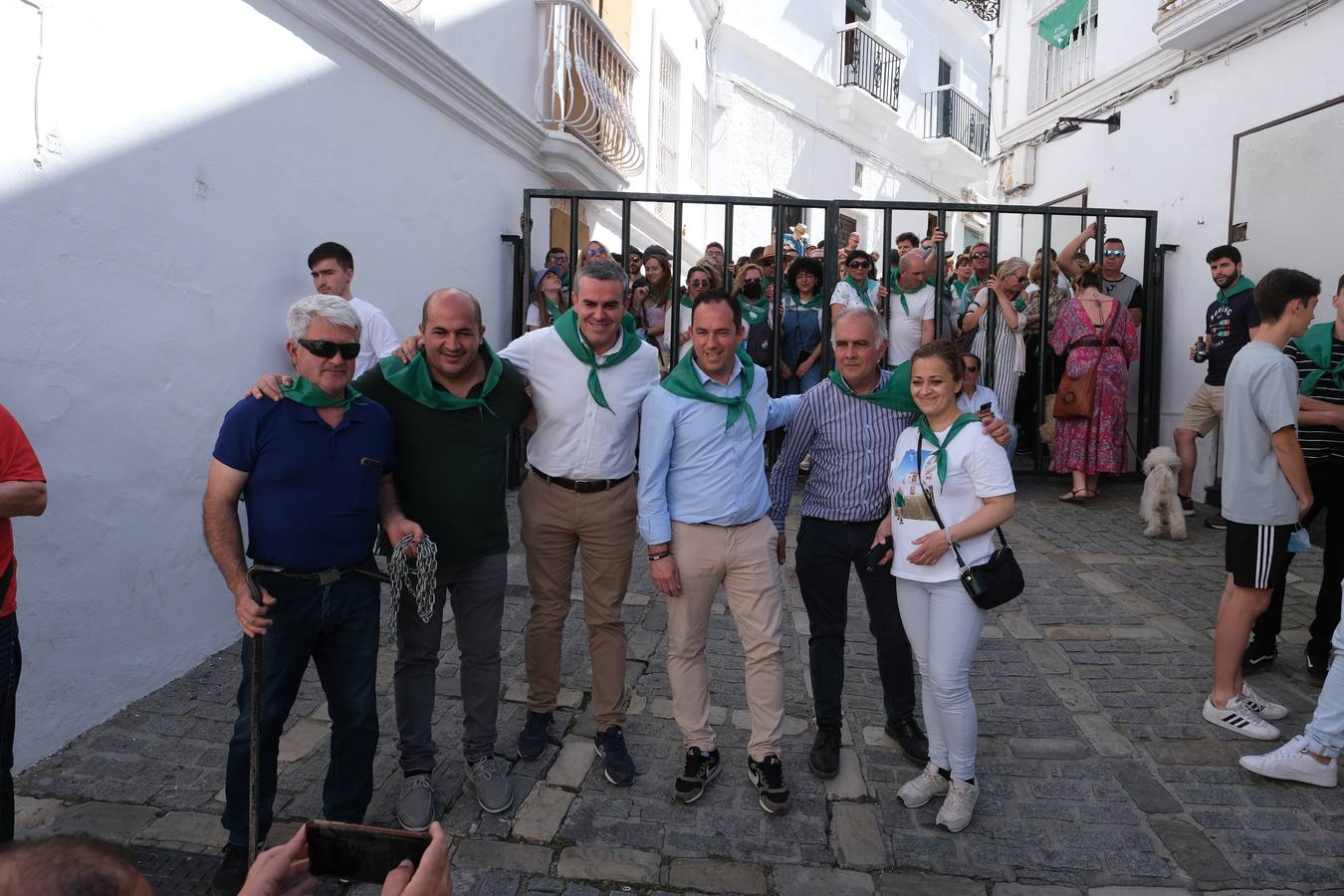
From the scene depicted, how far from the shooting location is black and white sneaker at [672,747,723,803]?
345cm

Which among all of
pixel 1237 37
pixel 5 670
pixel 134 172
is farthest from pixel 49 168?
pixel 1237 37

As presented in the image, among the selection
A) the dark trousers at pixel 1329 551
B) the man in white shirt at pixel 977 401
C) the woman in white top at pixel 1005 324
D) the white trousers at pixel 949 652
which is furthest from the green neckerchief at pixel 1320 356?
the woman in white top at pixel 1005 324

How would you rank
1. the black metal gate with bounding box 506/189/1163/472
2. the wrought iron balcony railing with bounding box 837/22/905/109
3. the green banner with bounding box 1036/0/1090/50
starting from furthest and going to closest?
the wrought iron balcony railing with bounding box 837/22/905/109 < the green banner with bounding box 1036/0/1090/50 < the black metal gate with bounding box 506/189/1163/472

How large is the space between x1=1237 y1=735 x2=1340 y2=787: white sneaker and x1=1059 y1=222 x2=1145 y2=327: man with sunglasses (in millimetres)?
6011

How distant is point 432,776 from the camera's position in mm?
3541

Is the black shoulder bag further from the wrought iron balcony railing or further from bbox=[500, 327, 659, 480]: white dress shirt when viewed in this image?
the wrought iron balcony railing

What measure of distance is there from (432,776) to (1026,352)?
7.45 m

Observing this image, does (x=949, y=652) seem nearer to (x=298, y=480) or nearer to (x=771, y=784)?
(x=771, y=784)

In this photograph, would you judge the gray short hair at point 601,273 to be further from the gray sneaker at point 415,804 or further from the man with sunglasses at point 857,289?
the man with sunglasses at point 857,289

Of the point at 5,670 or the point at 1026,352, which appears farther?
the point at 1026,352

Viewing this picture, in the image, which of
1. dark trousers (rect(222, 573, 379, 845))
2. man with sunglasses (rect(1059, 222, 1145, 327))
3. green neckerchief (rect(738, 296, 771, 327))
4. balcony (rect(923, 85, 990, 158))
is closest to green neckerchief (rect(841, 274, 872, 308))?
green neckerchief (rect(738, 296, 771, 327))

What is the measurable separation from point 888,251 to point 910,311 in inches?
25.5

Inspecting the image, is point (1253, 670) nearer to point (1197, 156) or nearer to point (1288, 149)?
point (1288, 149)

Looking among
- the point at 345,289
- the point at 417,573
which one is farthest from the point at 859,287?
Result: the point at 417,573
